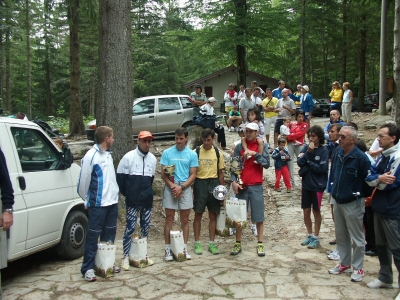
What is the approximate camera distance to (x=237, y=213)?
589 centimetres

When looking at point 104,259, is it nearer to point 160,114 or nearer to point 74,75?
point 160,114

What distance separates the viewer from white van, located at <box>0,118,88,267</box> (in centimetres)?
478

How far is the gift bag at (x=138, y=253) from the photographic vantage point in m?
5.43

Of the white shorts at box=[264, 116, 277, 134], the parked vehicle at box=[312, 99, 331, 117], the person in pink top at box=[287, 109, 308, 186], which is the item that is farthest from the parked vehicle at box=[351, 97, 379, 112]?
the person in pink top at box=[287, 109, 308, 186]

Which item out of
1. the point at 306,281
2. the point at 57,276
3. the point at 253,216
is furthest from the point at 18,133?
the point at 306,281

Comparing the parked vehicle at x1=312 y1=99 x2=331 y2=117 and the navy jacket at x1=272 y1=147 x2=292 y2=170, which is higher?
the parked vehicle at x1=312 y1=99 x2=331 y2=117

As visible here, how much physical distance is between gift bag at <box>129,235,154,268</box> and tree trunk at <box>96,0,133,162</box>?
2508 mm

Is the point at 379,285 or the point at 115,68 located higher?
the point at 115,68

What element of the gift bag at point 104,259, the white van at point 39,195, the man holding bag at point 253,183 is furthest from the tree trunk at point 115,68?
the gift bag at point 104,259

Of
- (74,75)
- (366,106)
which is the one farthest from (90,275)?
(366,106)

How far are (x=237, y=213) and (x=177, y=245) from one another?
0.98 metres

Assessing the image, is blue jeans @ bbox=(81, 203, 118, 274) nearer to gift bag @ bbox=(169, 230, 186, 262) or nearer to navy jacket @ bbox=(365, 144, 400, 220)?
gift bag @ bbox=(169, 230, 186, 262)

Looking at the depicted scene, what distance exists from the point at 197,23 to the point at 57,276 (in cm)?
1995

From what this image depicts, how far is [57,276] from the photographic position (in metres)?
5.16
